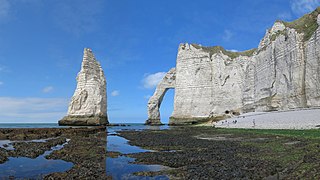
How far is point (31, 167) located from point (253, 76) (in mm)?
46495

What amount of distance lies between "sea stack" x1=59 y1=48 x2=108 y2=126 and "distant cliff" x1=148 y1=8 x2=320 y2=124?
16732 mm

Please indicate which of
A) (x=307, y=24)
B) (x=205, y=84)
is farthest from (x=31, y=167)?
(x=205, y=84)

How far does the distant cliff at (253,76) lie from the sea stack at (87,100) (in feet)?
54.9

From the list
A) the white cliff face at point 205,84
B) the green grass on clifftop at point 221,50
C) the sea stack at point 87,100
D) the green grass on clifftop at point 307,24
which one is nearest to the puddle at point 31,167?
the green grass on clifftop at point 307,24

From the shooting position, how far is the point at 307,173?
649 cm

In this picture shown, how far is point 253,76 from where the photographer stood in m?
49.5

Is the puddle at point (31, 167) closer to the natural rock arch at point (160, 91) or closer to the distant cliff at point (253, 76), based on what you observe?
the distant cliff at point (253, 76)

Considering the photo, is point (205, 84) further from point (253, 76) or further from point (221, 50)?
point (253, 76)

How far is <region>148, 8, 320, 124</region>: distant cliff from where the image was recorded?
3181cm

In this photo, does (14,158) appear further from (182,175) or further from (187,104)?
(187,104)

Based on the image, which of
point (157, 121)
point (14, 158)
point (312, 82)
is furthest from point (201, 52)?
point (14, 158)

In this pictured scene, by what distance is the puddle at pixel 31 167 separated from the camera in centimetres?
806

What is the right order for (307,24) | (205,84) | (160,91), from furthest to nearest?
(160,91) → (205,84) → (307,24)

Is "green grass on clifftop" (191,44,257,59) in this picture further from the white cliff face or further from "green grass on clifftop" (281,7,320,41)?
"green grass on clifftop" (281,7,320,41)
